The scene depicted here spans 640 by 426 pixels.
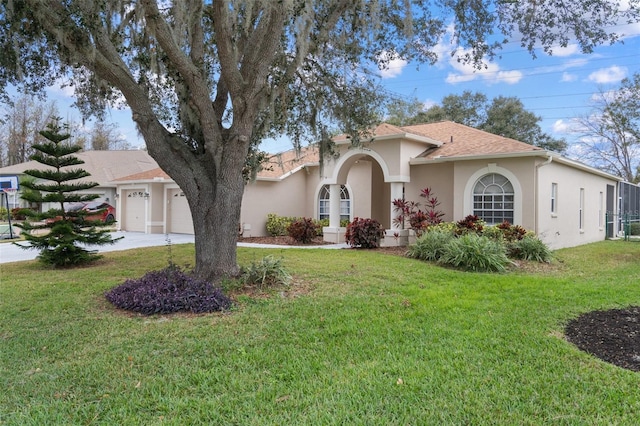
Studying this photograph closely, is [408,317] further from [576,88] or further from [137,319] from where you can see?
[576,88]

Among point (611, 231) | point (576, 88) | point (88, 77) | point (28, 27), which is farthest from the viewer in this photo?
point (576, 88)

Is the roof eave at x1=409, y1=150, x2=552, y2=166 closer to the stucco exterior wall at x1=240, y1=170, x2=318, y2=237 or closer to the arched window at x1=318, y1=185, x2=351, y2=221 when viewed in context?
the arched window at x1=318, y1=185, x2=351, y2=221

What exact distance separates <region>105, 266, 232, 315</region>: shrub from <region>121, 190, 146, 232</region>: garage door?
48.8ft

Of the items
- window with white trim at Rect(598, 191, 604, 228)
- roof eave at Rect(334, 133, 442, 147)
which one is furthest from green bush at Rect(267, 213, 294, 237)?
window with white trim at Rect(598, 191, 604, 228)

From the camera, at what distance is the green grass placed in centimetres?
306

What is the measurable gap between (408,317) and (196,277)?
353 centimetres

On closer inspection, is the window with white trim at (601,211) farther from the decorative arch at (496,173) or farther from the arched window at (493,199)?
the decorative arch at (496,173)

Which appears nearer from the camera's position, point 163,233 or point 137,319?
point 137,319

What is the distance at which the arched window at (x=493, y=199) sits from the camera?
12.6m

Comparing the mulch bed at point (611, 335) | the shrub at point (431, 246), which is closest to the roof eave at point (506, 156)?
the shrub at point (431, 246)

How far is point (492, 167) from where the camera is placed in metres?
12.6

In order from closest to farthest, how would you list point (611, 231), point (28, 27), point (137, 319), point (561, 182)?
1. point (137, 319)
2. point (28, 27)
3. point (561, 182)
4. point (611, 231)

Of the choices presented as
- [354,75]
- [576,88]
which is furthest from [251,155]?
[576,88]

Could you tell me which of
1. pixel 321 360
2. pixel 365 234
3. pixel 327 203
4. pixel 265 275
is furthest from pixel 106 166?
pixel 321 360
